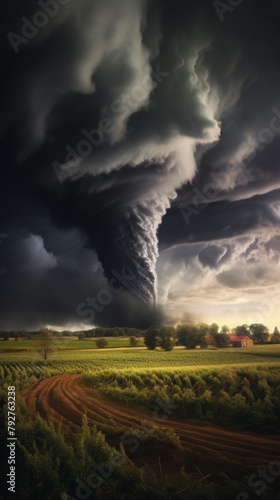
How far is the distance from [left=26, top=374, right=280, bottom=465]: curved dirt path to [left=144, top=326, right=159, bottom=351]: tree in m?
29.6

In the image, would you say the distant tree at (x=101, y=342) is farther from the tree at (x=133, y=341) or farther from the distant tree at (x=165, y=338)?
the distant tree at (x=165, y=338)

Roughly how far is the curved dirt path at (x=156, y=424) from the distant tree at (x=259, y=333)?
57.3 metres

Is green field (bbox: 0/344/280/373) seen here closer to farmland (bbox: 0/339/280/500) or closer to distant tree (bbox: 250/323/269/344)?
farmland (bbox: 0/339/280/500)

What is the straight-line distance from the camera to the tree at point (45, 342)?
177 feet

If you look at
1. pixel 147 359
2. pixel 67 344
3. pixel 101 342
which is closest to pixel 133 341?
pixel 147 359

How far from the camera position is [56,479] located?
7016 mm

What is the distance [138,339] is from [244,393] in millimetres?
37460

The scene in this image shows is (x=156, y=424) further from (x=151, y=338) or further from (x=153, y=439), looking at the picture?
(x=151, y=338)

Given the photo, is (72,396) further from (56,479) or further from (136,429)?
(56,479)

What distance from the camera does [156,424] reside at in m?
12.8

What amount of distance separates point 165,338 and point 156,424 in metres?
41.8

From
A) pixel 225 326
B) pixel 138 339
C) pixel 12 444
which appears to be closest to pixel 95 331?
pixel 138 339

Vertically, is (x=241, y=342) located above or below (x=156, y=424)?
below

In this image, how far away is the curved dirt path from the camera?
9203 mm
